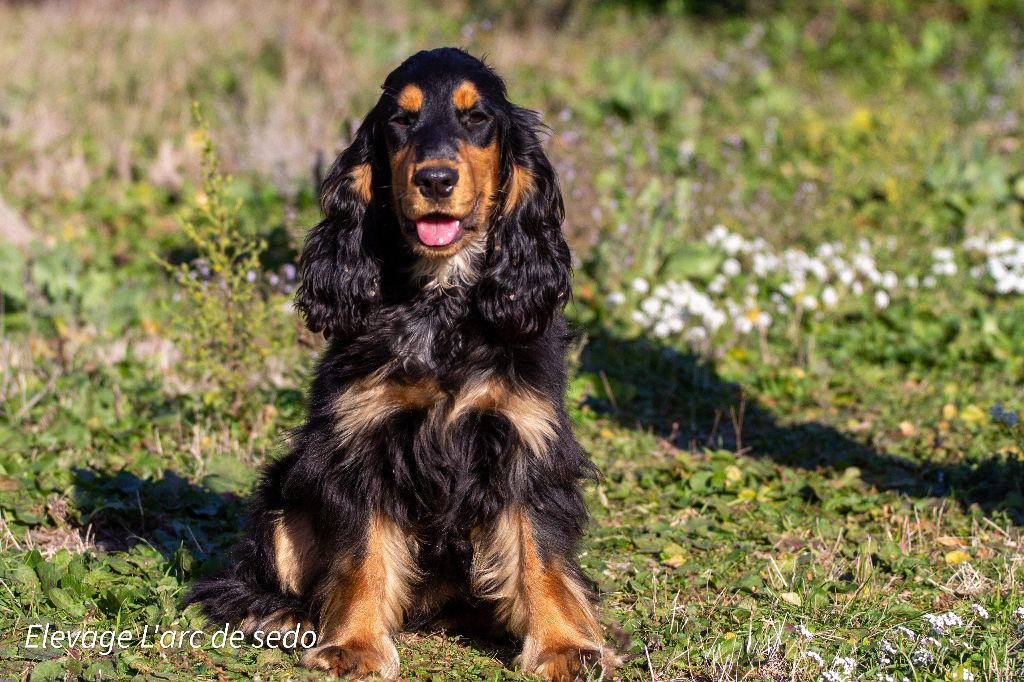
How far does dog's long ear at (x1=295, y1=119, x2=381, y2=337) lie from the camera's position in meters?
4.03

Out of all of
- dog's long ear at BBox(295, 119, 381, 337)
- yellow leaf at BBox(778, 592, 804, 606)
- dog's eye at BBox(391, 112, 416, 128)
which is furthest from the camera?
yellow leaf at BBox(778, 592, 804, 606)

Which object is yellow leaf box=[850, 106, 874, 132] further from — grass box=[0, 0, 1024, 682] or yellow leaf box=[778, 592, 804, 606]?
yellow leaf box=[778, 592, 804, 606]

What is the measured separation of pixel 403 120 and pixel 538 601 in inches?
62.8

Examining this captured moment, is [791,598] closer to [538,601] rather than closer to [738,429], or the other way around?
[538,601]

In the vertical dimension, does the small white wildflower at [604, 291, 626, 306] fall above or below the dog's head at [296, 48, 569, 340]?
below

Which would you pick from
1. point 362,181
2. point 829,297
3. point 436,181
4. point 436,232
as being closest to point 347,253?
point 362,181

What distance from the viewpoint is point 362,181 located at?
13.4 feet

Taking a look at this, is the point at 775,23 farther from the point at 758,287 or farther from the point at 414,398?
the point at 414,398

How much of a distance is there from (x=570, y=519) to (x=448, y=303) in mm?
814

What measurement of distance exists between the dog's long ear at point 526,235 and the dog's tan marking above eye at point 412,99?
31 centimetres

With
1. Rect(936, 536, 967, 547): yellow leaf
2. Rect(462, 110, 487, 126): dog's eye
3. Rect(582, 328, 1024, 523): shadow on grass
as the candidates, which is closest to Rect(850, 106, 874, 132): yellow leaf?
Rect(582, 328, 1024, 523): shadow on grass

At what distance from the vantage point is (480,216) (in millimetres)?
3955

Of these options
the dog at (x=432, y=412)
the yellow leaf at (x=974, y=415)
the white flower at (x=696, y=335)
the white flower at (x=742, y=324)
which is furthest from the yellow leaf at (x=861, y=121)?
the dog at (x=432, y=412)

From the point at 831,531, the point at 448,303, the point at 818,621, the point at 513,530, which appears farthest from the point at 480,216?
the point at 831,531
